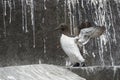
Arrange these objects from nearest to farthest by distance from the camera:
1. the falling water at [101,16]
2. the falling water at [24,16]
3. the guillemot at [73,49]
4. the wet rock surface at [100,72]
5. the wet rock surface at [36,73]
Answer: the wet rock surface at [36,73] → the wet rock surface at [100,72] → the guillemot at [73,49] → the falling water at [24,16] → the falling water at [101,16]

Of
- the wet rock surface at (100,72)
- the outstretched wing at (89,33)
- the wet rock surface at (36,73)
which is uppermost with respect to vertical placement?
the outstretched wing at (89,33)

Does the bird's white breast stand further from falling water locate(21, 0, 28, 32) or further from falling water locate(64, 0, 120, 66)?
falling water locate(64, 0, 120, 66)

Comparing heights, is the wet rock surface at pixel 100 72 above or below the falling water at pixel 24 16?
below

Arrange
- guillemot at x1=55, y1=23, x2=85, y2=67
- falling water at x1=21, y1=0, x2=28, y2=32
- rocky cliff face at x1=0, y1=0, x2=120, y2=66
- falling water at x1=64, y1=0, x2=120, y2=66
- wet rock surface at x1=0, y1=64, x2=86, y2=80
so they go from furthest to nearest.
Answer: falling water at x1=64, y1=0, x2=120, y2=66, falling water at x1=21, y1=0, x2=28, y2=32, rocky cliff face at x1=0, y1=0, x2=120, y2=66, guillemot at x1=55, y1=23, x2=85, y2=67, wet rock surface at x1=0, y1=64, x2=86, y2=80

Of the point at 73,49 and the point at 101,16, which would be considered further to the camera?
the point at 101,16

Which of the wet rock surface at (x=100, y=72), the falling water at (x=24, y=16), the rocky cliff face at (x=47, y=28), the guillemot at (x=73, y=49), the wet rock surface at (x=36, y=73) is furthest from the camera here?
the falling water at (x=24, y=16)

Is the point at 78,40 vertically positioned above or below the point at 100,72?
above

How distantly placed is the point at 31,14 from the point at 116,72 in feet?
13.6

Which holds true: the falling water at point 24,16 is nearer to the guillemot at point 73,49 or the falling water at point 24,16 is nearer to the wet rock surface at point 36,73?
the guillemot at point 73,49

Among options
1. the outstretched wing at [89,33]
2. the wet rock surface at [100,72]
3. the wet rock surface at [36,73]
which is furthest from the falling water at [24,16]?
the wet rock surface at [36,73]

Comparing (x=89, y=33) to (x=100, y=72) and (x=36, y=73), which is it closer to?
(x=100, y=72)

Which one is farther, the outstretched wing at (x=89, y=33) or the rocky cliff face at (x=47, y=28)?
the rocky cliff face at (x=47, y=28)

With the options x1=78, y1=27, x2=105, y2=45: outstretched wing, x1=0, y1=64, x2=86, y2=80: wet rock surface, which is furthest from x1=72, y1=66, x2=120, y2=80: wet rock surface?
x1=78, y1=27, x2=105, y2=45: outstretched wing

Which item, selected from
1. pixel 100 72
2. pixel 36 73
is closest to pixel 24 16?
pixel 100 72
